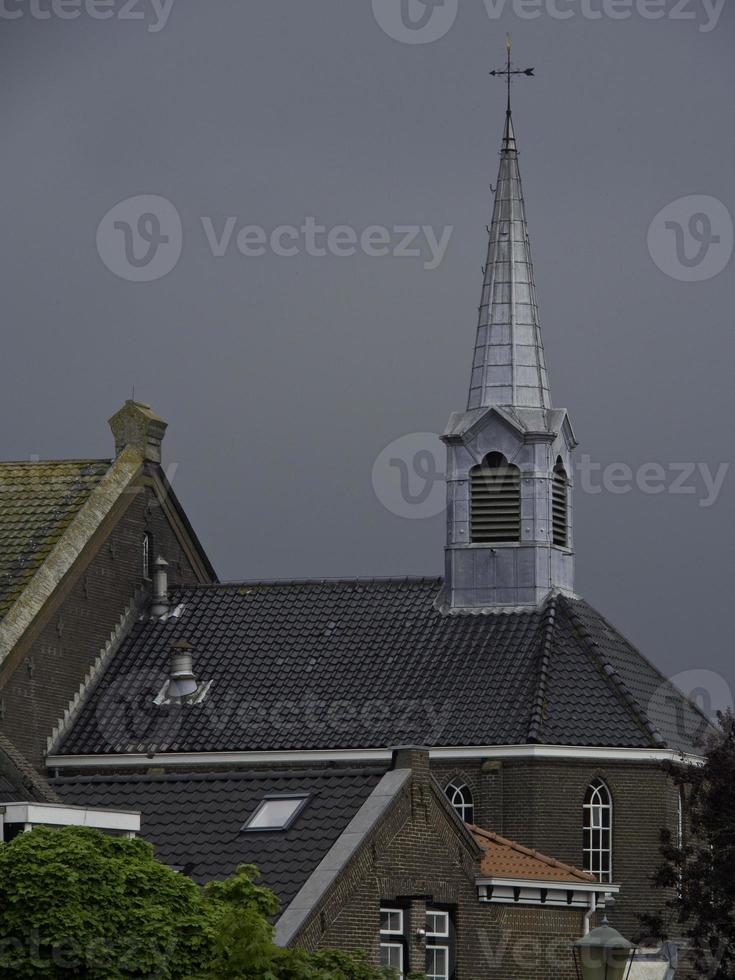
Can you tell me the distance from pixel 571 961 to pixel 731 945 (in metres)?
6.46

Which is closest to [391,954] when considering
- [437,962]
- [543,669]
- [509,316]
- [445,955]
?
[437,962]

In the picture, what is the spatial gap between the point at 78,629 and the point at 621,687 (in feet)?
40.1

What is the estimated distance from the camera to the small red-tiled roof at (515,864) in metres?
41.2

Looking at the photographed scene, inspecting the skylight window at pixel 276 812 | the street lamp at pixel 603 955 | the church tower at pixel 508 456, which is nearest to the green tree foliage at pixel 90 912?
the street lamp at pixel 603 955

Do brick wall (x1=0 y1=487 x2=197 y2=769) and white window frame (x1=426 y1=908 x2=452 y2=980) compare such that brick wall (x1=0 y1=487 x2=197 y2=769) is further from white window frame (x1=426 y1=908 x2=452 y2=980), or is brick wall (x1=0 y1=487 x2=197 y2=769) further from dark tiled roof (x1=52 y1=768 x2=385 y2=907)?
white window frame (x1=426 y1=908 x2=452 y2=980)

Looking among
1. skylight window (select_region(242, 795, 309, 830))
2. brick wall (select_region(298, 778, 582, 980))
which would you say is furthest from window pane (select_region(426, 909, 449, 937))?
skylight window (select_region(242, 795, 309, 830))

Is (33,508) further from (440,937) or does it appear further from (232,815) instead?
(440,937)

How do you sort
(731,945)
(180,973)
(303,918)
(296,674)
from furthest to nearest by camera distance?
(296,674), (731,945), (303,918), (180,973)

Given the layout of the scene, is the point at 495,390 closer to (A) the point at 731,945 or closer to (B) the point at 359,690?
(B) the point at 359,690

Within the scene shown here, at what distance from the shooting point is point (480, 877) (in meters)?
40.7

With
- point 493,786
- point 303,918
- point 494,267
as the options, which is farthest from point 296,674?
point 303,918

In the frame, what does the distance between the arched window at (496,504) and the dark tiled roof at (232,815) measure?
17.9m

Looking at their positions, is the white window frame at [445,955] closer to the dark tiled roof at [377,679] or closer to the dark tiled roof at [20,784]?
the dark tiled roof at [20,784]

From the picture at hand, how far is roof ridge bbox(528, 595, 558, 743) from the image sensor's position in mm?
52053
